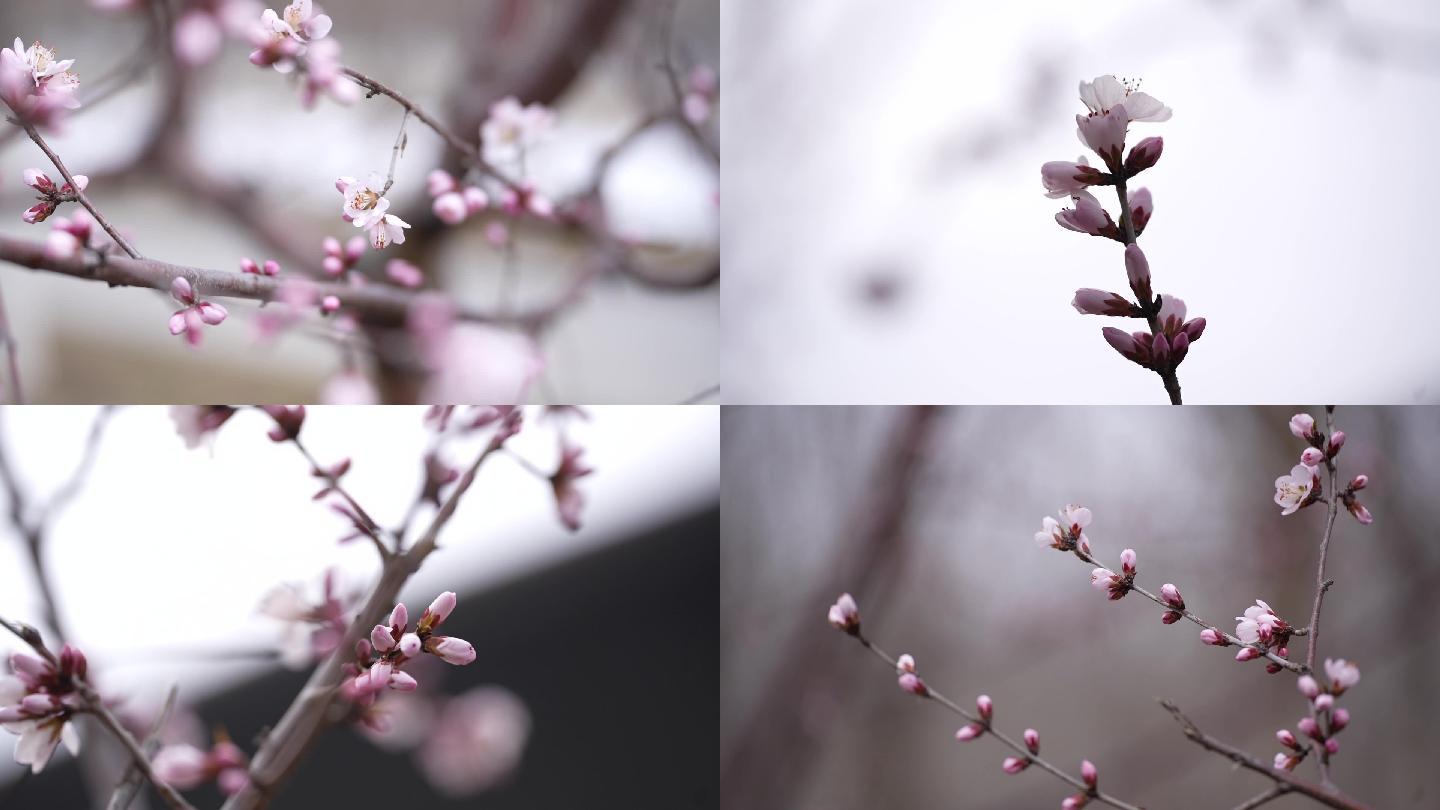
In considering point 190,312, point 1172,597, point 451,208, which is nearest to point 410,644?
point 190,312

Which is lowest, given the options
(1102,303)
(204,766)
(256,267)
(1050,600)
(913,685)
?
(204,766)

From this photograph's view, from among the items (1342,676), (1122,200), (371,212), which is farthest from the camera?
(371,212)

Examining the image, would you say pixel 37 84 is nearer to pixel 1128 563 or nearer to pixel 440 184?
pixel 440 184

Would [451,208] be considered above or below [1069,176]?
above

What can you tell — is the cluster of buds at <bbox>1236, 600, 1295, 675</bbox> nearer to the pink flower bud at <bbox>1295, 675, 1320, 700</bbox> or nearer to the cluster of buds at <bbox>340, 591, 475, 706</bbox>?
the pink flower bud at <bbox>1295, 675, 1320, 700</bbox>

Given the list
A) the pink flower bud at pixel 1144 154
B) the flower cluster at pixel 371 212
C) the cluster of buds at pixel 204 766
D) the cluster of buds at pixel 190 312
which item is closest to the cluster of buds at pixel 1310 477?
the pink flower bud at pixel 1144 154

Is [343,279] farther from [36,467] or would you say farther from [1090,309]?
[1090,309]

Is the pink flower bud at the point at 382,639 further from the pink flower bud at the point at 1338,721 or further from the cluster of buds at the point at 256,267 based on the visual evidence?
the pink flower bud at the point at 1338,721
